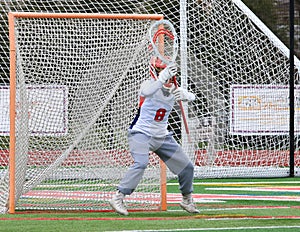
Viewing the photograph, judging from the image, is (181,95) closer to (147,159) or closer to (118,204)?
(147,159)

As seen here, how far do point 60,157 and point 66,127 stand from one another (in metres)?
0.31

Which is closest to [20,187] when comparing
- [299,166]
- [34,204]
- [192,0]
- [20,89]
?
[34,204]

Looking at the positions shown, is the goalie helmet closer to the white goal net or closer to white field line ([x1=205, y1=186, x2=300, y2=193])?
the white goal net

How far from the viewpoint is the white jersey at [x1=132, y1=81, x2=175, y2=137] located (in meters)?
9.16

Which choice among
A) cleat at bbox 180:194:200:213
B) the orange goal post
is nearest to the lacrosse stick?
the orange goal post

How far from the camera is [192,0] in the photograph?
1441 centimetres

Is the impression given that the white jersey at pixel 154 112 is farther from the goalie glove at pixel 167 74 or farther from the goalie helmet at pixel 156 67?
the goalie glove at pixel 167 74

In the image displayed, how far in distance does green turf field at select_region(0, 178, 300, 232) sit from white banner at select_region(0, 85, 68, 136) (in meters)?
1.07

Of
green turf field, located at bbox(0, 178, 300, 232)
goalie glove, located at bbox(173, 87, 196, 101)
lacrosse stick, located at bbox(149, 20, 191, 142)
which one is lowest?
green turf field, located at bbox(0, 178, 300, 232)

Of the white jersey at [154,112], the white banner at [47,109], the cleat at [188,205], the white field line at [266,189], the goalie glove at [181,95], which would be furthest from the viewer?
the white field line at [266,189]

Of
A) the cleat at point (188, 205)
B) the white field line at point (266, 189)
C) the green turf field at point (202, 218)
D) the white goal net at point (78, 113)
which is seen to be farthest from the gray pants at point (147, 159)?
the white field line at point (266, 189)

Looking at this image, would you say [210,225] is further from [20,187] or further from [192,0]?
[192,0]

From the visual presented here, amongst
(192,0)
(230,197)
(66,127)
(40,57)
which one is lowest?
(230,197)

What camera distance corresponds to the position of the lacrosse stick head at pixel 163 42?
9188 millimetres
